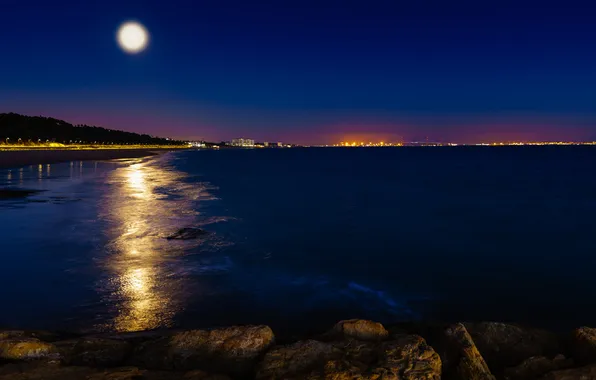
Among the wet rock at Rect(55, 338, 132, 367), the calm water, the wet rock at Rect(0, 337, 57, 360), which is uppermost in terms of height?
the wet rock at Rect(0, 337, 57, 360)

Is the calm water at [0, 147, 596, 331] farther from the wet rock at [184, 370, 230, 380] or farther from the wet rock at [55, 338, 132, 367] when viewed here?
the wet rock at [184, 370, 230, 380]

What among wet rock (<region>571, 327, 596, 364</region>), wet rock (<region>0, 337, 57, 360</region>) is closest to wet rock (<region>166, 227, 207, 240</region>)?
wet rock (<region>0, 337, 57, 360</region>)

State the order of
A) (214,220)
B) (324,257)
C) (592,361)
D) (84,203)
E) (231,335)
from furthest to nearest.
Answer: (84,203), (214,220), (324,257), (231,335), (592,361)

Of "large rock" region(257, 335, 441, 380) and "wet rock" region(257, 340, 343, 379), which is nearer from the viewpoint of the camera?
"large rock" region(257, 335, 441, 380)

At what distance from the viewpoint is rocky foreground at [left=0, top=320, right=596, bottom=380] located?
509 cm

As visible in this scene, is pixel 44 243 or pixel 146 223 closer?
pixel 44 243

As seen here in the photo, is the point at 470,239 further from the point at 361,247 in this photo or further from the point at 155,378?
the point at 155,378

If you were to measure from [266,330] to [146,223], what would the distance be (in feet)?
47.1

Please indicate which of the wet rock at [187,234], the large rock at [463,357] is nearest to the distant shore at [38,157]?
the wet rock at [187,234]

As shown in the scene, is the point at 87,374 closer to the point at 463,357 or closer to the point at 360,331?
the point at 360,331

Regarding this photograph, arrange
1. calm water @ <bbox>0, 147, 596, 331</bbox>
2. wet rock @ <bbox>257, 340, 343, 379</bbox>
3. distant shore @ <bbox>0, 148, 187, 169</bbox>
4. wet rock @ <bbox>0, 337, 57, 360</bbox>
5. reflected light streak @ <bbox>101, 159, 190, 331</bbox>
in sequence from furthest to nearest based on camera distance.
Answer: distant shore @ <bbox>0, 148, 187, 169</bbox> → calm water @ <bbox>0, 147, 596, 331</bbox> → reflected light streak @ <bbox>101, 159, 190, 331</bbox> → wet rock @ <bbox>0, 337, 57, 360</bbox> → wet rock @ <bbox>257, 340, 343, 379</bbox>

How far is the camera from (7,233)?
16359 millimetres

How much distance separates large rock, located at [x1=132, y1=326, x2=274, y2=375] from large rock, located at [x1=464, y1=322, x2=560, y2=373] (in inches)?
132

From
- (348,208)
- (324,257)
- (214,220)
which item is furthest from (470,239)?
(214,220)
